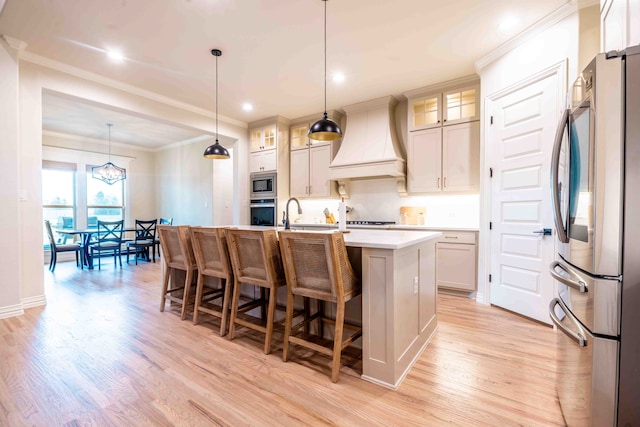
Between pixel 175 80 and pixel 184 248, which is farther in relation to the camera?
pixel 175 80

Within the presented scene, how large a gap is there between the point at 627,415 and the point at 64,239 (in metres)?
8.97

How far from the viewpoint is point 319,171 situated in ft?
17.3

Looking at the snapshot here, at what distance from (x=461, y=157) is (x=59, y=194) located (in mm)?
8310

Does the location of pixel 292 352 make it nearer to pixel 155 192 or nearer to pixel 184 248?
pixel 184 248

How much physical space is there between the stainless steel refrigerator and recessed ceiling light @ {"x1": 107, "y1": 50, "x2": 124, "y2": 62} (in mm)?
4069

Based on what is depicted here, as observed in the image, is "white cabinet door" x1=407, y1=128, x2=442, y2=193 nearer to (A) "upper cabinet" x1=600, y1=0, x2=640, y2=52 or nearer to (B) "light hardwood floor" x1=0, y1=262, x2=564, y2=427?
(B) "light hardwood floor" x1=0, y1=262, x2=564, y2=427

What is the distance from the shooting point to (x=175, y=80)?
12.8 feet

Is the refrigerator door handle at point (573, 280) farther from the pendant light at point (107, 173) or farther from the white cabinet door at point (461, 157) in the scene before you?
the pendant light at point (107, 173)

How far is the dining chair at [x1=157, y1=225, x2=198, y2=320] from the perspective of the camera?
2.97 m

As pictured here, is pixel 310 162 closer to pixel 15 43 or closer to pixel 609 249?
pixel 15 43

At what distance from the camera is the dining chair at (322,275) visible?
6.12 ft

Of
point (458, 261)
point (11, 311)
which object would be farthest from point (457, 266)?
point (11, 311)

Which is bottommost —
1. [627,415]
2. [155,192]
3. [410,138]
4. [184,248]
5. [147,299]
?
[147,299]

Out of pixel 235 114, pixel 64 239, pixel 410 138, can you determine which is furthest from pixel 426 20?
pixel 64 239
